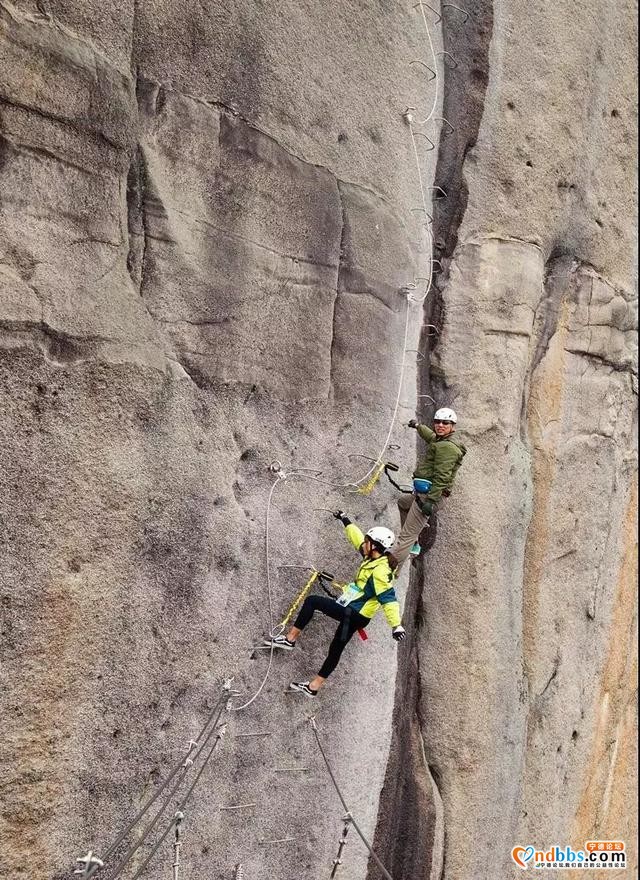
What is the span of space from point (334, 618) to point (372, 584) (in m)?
0.36

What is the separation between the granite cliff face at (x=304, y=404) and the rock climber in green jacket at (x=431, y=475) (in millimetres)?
268

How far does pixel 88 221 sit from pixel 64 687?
8.47ft

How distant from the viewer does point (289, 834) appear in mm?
6520

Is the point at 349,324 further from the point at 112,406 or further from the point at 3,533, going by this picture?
the point at 3,533

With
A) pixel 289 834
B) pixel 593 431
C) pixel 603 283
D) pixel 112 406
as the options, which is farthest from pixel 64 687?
pixel 603 283

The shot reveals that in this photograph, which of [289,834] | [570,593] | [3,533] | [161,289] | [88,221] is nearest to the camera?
[3,533]

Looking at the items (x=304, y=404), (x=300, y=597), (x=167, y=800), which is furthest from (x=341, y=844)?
(x=304, y=404)

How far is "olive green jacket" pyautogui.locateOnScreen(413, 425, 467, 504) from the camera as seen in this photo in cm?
693

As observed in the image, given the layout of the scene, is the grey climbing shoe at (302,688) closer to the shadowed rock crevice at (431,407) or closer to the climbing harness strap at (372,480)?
the shadowed rock crevice at (431,407)

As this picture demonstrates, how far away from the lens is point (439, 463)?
6.95 m

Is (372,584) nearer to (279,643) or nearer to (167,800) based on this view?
(279,643)

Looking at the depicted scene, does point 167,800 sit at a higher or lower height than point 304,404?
lower

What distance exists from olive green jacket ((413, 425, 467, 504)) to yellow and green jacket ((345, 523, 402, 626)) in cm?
75

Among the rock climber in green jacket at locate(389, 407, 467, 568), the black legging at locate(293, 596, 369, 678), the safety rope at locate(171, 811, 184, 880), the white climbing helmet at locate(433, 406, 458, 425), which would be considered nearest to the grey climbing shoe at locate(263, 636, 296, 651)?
the black legging at locate(293, 596, 369, 678)
